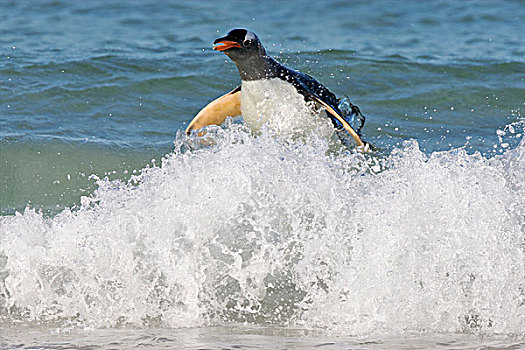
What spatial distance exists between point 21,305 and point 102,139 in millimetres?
3303

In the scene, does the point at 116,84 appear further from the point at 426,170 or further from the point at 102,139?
the point at 426,170

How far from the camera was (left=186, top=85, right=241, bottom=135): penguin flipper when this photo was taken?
19.3 ft

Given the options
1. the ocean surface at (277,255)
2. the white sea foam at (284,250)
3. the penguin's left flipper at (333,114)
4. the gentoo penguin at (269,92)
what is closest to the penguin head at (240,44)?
the gentoo penguin at (269,92)

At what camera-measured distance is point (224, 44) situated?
5160 mm

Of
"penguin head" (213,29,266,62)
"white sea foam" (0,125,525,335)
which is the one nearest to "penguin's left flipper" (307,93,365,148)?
"penguin head" (213,29,266,62)

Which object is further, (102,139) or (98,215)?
(102,139)

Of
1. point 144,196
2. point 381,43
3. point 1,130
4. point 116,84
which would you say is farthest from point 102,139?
point 381,43

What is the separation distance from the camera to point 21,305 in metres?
3.65

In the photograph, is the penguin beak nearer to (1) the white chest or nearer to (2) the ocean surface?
(1) the white chest

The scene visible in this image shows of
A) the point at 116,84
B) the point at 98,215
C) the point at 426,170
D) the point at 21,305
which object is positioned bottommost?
the point at 21,305

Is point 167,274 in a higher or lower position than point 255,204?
lower

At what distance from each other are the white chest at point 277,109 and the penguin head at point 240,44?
218mm

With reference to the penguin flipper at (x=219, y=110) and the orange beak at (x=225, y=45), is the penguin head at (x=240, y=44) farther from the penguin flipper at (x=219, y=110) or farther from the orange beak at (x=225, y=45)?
the penguin flipper at (x=219, y=110)

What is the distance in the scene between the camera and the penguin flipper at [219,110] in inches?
231
